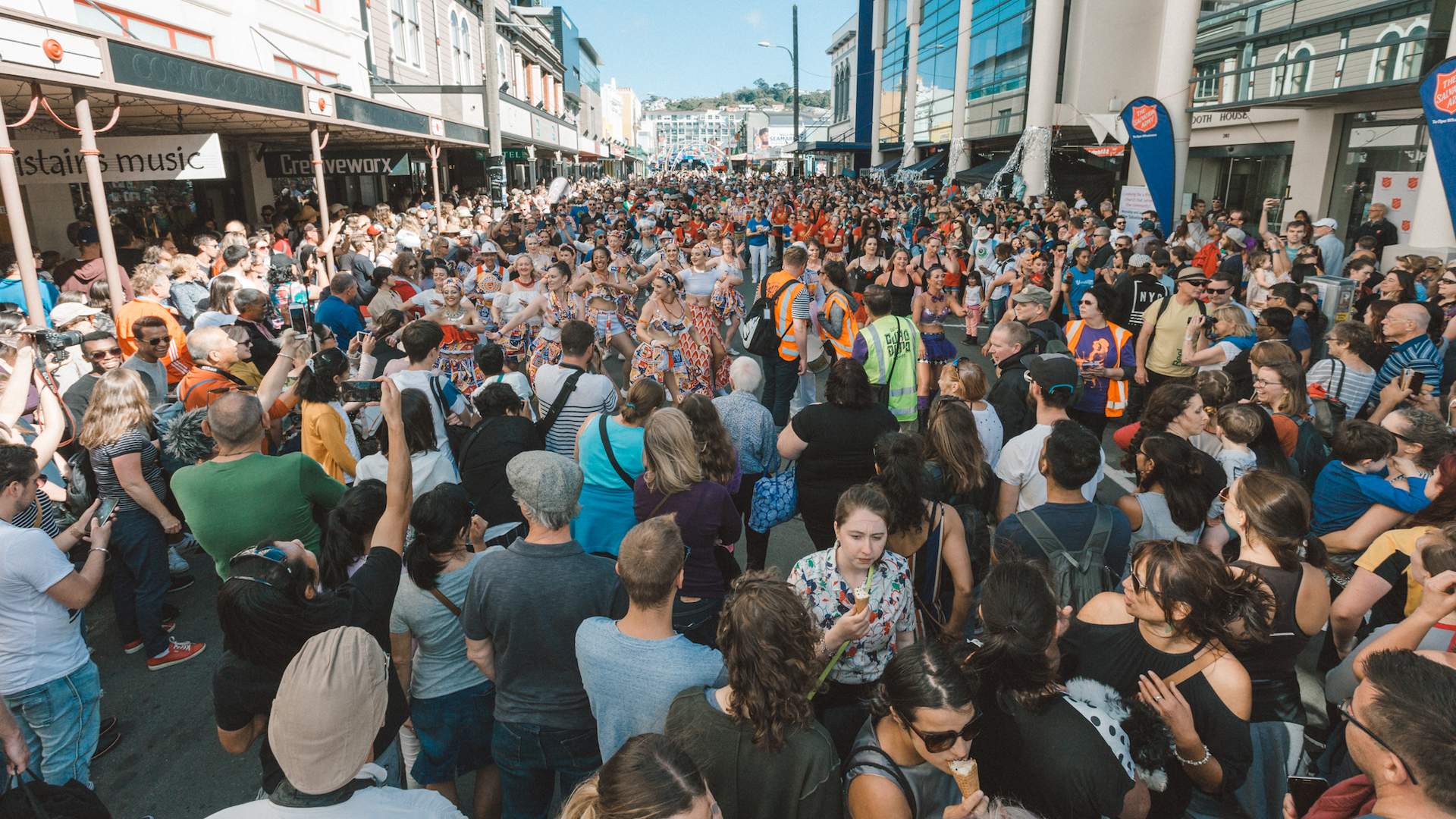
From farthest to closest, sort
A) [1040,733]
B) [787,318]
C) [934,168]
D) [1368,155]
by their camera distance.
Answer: [934,168]
[1368,155]
[787,318]
[1040,733]

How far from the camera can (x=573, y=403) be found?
15.9 ft

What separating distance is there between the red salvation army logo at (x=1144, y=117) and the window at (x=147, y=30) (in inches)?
598

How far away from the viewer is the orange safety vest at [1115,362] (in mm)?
5672

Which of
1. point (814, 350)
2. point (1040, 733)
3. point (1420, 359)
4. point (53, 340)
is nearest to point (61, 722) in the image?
point (53, 340)

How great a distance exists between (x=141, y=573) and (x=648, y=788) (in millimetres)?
3921

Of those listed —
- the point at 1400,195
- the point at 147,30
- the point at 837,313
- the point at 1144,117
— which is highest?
the point at 147,30

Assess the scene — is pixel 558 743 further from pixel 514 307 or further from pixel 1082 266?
pixel 1082 266

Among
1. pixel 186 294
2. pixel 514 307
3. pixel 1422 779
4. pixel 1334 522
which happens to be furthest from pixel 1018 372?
pixel 186 294

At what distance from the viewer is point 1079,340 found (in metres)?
5.82

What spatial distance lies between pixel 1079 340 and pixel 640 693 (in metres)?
4.74

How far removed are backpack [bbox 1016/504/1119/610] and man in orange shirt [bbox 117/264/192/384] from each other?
18.8 ft

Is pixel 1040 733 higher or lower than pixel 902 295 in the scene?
lower

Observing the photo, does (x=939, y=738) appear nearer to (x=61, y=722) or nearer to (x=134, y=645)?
(x=61, y=722)

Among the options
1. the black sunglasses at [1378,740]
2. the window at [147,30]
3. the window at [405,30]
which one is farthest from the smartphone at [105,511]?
the window at [405,30]
